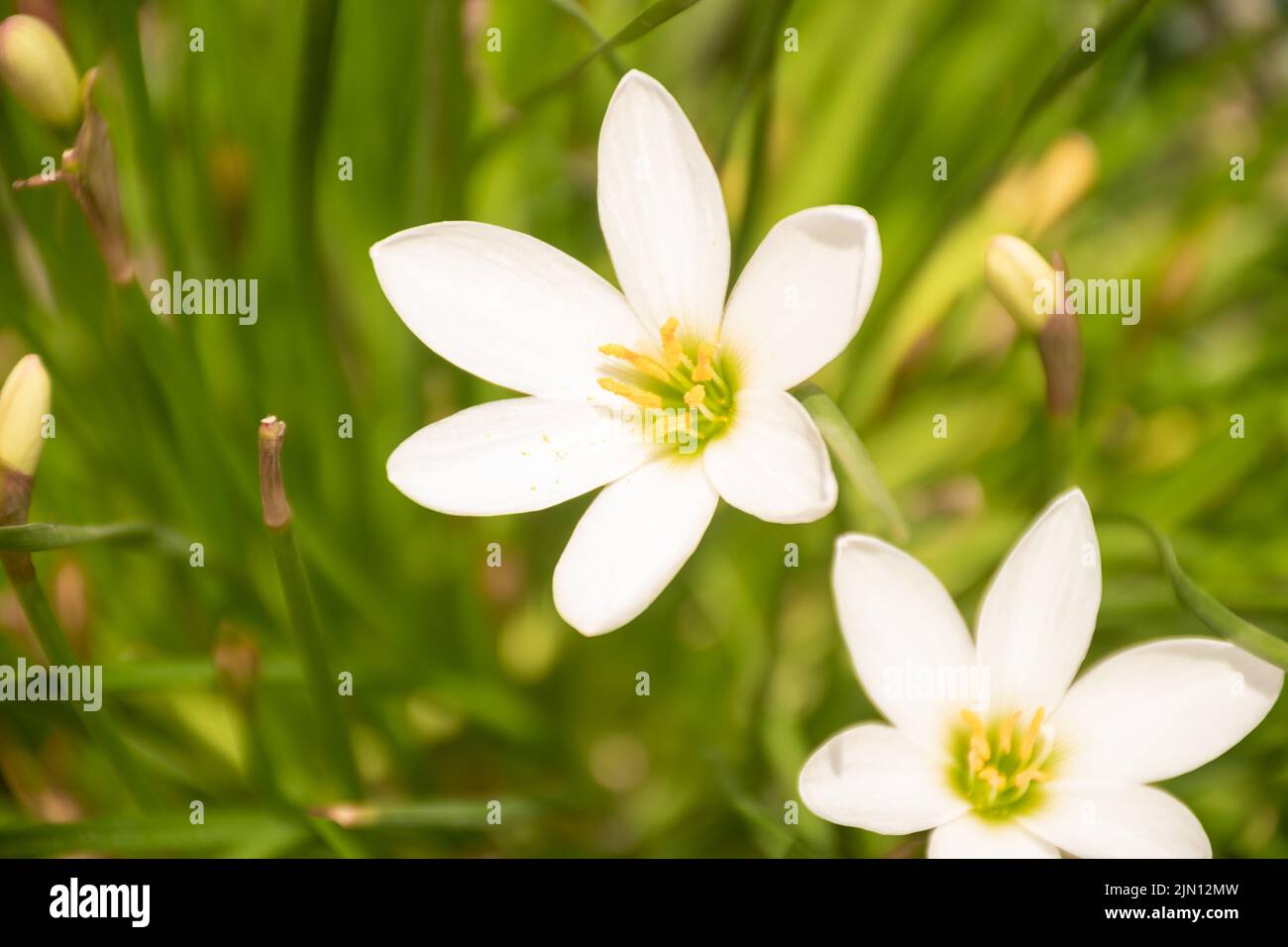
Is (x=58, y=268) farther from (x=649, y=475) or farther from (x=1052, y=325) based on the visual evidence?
(x=1052, y=325)

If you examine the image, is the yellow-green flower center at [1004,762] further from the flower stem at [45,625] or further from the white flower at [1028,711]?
the flower stem at [45,625]

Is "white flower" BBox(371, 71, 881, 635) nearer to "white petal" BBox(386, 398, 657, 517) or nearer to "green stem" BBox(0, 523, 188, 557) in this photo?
"white petal" BBox(386, 398, 657, 517)

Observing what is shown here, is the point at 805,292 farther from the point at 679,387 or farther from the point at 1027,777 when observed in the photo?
the point at 1027,777

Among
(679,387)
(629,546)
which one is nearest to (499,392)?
(679,387)

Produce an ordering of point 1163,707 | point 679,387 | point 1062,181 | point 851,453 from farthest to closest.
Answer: point 1062,181 → point 679,387 → point 1163,707 → point 851,453

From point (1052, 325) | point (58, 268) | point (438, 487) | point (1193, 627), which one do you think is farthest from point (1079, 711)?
point (58, 268)

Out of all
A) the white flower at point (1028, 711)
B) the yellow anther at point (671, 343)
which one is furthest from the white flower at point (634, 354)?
the white flower at point (1028, 711)
